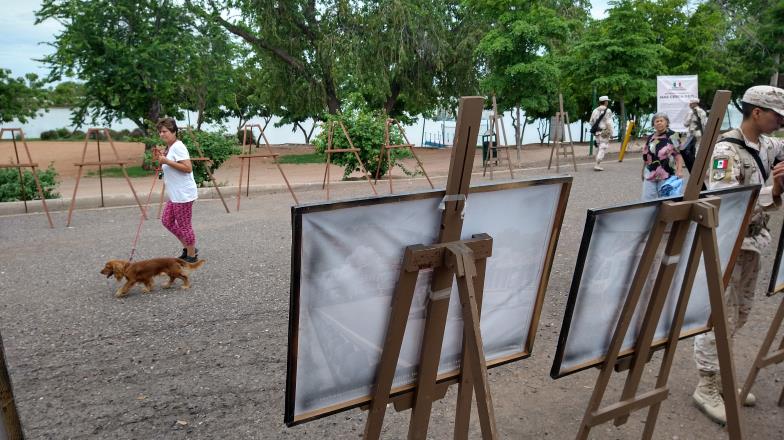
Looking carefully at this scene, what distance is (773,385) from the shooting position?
389 cm

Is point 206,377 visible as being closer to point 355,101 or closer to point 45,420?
point 45,420

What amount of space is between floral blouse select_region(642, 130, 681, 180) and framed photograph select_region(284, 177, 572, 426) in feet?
15.8

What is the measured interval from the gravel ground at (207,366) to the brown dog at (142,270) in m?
0.16

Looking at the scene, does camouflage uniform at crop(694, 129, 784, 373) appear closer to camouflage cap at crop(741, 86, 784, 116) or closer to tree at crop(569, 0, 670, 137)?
camouflage cap at crop(741, 86, 784, 116)

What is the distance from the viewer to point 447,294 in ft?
7.23

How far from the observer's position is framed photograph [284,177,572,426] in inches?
77.7

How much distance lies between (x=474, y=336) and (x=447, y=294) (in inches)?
8.8

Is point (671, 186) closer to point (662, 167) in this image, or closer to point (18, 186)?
point (662, 167)

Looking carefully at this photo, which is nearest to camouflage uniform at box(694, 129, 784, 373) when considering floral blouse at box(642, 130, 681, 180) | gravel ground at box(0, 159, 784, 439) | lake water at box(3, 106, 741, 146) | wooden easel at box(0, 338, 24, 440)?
gravel ground at box(0, 159, 784, 439)

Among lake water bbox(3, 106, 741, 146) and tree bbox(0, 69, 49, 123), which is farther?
lake water bbox(3, 106, 741, 146)

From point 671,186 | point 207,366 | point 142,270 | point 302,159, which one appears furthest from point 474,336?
point 302,159

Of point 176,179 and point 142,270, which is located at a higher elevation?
point 176,179

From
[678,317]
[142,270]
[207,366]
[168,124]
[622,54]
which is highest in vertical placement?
[622,54]

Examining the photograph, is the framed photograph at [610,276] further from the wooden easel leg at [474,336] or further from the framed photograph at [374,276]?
the wooden easel leg at [474,336]
